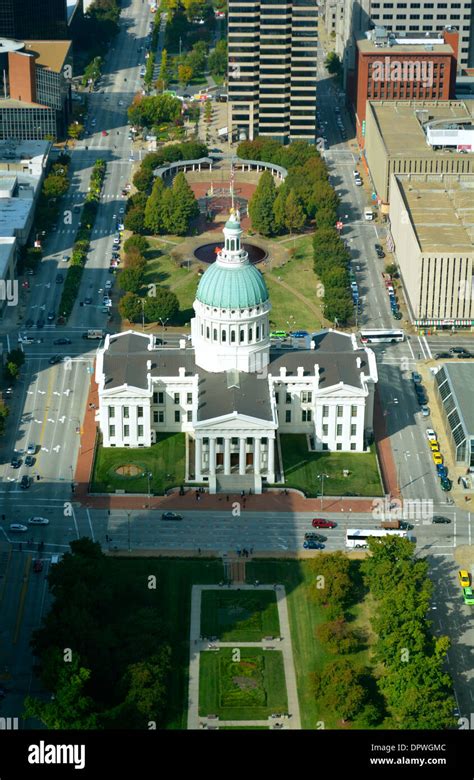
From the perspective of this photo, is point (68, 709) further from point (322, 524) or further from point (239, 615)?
point (322, 524)

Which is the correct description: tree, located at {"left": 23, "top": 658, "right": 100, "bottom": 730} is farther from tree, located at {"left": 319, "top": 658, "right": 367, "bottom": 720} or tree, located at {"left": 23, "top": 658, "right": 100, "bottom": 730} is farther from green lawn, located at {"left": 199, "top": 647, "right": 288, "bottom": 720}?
tree, located at {"left": 319, "top": 658, "right": 367, "bottom": 720}

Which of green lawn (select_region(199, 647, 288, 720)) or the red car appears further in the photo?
the red car

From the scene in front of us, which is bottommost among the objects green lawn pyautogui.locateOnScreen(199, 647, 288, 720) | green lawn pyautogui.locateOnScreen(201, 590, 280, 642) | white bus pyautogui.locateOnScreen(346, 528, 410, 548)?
green lawn pyautogui.locateOnScreen(199, 647, 288, 720)

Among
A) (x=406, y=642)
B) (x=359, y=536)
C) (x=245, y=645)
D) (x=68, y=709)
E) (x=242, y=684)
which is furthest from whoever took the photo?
(x=359, y=536)

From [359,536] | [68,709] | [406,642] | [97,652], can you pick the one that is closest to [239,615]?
[97,652]

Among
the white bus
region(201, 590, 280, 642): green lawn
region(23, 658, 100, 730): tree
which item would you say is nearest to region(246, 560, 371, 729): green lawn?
region(201, 590, 280, 642): green lawn

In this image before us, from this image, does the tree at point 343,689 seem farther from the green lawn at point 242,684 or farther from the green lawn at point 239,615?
the green lawn at point 239,615
